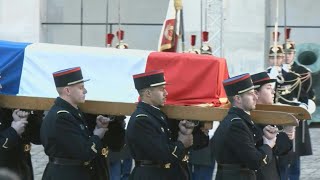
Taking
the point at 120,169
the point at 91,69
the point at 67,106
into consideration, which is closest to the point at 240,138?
the point at 67,106

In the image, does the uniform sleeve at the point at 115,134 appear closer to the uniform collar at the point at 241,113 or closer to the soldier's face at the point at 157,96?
the soldier's face at the point at 157,96

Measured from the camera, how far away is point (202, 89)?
6.38 m

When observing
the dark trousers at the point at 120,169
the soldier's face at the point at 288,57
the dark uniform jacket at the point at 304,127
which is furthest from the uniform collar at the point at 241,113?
the soldier's face at the point at 288,57

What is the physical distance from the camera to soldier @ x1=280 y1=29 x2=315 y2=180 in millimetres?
8457

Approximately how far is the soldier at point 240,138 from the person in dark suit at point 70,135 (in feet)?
3.15

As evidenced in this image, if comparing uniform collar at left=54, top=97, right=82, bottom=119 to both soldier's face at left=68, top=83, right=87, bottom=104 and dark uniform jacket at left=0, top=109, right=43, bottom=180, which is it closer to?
soldier's face at left=68, top=83, right=87, bottom=104

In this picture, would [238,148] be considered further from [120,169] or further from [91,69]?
[120,169]

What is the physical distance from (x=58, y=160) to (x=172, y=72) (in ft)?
3.93

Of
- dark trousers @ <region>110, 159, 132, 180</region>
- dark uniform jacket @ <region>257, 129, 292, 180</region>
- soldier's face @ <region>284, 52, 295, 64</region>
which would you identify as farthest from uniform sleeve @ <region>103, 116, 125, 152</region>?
soldier's face @ <region>284, 52, 295, 64</region>

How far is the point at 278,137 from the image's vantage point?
6.16 m

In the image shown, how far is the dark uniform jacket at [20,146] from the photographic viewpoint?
6.53m

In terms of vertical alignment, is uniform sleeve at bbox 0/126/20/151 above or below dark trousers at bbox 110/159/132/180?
above

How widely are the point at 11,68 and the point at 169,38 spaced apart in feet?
5.20

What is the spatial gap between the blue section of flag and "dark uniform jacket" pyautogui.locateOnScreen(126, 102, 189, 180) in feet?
4.44
